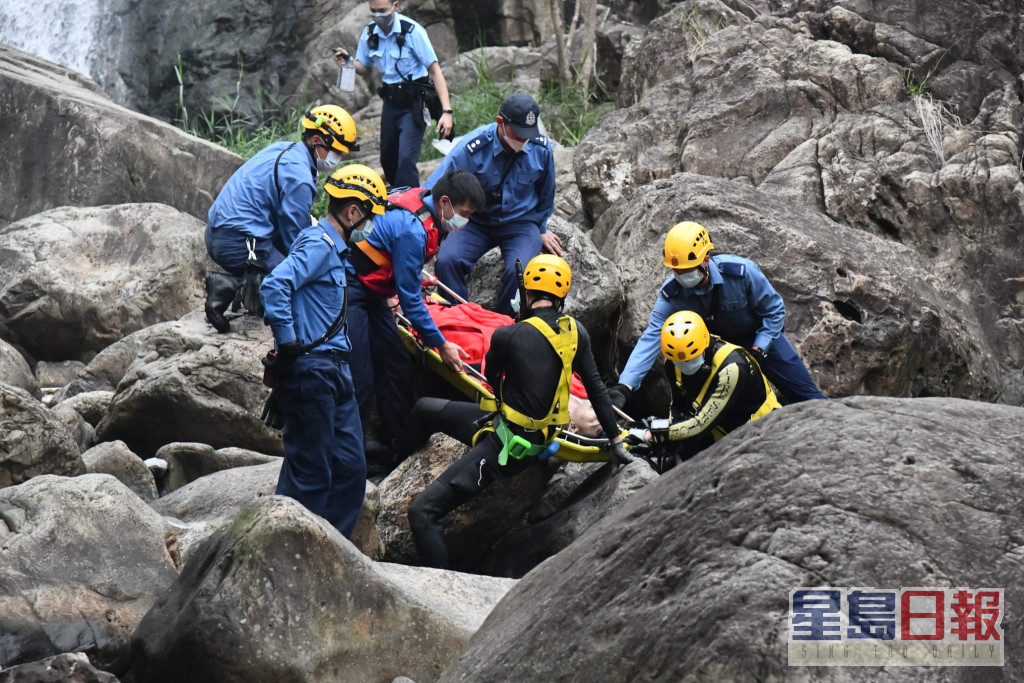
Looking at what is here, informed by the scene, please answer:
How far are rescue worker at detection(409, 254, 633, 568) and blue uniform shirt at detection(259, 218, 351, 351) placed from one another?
2.90 feet

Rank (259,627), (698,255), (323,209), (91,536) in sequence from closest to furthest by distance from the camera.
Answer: (259,627) < (91,536) < (698,255) < (323,209)

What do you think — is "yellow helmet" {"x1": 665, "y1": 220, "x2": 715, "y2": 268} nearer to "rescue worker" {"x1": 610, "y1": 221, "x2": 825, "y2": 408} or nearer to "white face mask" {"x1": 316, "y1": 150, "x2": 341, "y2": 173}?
"rescue worker" {"x1": 610, "y1": 221, "x2": 825, "y2": 408}

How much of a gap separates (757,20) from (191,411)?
742 centimetres

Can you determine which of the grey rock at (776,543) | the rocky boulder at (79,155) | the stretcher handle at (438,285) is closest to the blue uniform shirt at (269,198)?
the stretcher handle at (438,285)

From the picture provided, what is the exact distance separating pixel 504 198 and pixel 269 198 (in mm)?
1630

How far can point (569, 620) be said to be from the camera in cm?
375

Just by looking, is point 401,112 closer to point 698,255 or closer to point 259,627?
point 698,255

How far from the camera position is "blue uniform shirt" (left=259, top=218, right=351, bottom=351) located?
5.75 m

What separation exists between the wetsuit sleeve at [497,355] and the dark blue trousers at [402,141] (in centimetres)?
434

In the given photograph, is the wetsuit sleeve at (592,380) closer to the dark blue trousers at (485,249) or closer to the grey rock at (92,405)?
the dark blue trousers at (485,249)

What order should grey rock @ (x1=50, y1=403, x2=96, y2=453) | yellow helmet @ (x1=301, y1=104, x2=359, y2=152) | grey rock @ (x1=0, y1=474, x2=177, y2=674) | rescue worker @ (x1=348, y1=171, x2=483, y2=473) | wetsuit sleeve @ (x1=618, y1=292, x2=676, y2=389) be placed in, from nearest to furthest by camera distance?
grey rock @ (x1=0, y1=474, x2=177, y2=674)
rescue worker @ (x1=348, y1=171, x2=483, y2=473)
wetsuit sleeve @ (x1=618, y1=292, x2=676, y2=389)
yellow helmet @ (x1=301, y1=104, x2=359, y2=152)
grey rock @ (x1=50, y1=403, x2=96, y2=453)

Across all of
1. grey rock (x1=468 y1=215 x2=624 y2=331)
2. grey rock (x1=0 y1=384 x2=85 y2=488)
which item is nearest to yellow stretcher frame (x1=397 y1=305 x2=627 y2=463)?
grey rock (x1=468 y1=215 x2=624 y2=331)

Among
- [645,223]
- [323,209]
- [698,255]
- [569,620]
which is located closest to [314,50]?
[323,209]

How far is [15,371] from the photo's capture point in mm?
8953
